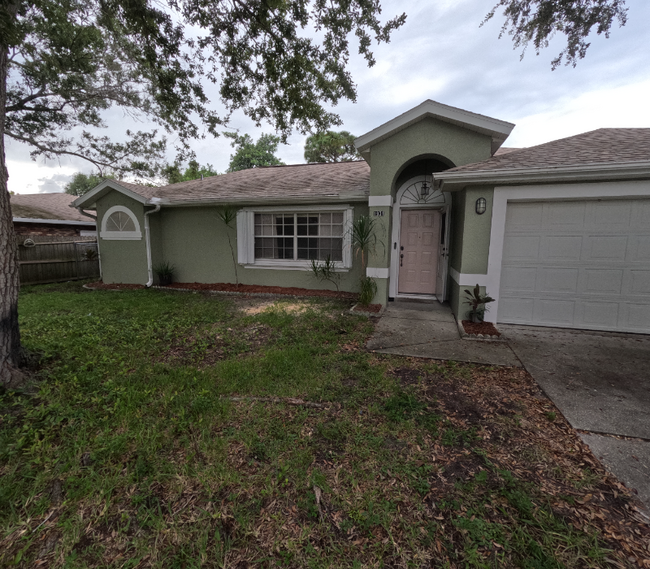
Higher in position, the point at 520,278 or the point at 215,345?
the point at 520,278

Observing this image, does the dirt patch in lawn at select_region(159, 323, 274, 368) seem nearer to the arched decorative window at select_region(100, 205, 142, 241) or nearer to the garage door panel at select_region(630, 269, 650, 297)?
the garage door panel at select_region(630, 269, 650, 297)

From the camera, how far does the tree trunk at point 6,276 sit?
2.97 meters

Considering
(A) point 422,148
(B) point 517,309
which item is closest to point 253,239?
(A) point 422,148

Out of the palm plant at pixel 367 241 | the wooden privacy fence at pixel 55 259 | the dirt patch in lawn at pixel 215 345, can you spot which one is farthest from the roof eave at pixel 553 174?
the wooden privacy fence at pixel 55 259

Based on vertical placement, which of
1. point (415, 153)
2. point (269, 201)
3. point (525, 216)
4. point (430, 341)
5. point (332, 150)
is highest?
point (332, 150)

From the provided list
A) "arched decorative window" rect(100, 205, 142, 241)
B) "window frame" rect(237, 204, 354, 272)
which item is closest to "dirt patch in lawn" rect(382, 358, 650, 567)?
"window frame" rect(237, 204, 354, 272)

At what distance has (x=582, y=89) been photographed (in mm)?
6719

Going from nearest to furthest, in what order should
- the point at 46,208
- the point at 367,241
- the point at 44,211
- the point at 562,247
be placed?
the point at 562,247
the point at 367,241
the point at 44,211
the point at 46,208

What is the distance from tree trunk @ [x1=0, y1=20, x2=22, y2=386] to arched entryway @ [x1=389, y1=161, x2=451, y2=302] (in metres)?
6.33

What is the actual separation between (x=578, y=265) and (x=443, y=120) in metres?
3.44

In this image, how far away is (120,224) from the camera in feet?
30.2

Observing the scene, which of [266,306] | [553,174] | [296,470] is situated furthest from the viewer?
[266,306]

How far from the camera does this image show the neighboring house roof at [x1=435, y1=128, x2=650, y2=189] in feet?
14.4

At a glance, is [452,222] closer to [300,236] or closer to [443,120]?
[443,120]
